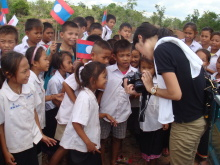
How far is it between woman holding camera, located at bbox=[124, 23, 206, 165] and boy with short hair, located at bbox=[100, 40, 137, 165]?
2.18 feet

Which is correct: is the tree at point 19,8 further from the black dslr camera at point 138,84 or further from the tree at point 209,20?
the black dslr camera at point 138,84

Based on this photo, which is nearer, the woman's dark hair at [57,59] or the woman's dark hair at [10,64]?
the woman's dark hair at [10,64]

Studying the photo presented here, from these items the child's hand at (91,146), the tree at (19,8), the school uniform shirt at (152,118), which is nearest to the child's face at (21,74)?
the child's hand at (91,146)

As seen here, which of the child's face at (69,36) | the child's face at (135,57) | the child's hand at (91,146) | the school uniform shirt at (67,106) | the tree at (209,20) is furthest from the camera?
the tree at (209,20)

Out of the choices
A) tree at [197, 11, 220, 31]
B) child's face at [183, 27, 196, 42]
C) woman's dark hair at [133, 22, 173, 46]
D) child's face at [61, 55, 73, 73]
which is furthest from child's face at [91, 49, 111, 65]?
tree at [197, 11, 220, 31]

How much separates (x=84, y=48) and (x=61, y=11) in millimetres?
1026

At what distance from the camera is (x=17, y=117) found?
1884 millimetres

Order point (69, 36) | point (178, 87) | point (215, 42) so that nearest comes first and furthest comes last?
1. point (178, 87)
2. point (69, 36)
3. point (215, 42)

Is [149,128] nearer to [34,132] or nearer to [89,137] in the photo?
[89,137]

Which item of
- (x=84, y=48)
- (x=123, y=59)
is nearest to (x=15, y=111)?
(x=84, y=48)

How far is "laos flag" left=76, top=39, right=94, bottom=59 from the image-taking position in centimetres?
284

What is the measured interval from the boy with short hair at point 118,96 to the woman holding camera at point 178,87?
2.18ft

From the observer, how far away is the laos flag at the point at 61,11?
3.49 m

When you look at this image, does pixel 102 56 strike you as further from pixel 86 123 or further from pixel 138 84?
pixel 86 123
